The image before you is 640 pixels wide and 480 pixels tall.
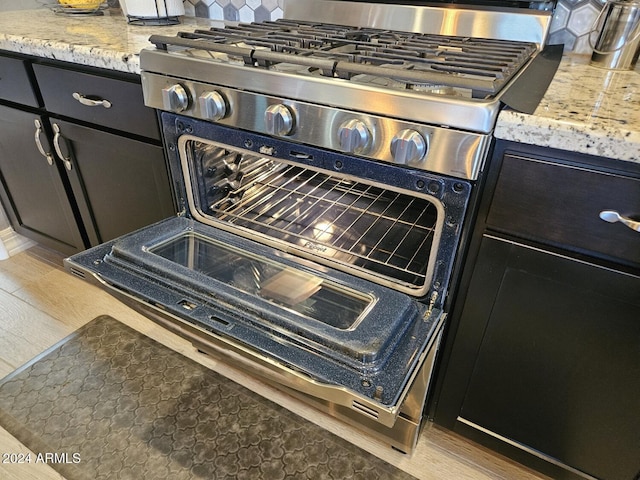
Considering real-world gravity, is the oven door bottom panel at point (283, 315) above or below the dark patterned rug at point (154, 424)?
above

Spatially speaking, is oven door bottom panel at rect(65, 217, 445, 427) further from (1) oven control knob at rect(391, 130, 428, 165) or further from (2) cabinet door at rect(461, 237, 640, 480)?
(1) oven control knob at rect(391, 130, 428, 165)

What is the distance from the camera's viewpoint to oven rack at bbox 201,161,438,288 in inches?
38.8

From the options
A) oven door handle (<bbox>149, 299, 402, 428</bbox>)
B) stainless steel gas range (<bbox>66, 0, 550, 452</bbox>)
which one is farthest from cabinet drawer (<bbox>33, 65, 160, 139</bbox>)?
oven door handle (<bbox>149, 299, 402, 428</bbox>)

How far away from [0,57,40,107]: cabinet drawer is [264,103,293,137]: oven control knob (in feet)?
3.00

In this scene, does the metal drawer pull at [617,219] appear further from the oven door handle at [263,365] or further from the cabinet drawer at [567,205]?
the oven door handle at [263,365]

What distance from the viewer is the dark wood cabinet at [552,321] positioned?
731 mm

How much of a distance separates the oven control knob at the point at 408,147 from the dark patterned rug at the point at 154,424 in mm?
831

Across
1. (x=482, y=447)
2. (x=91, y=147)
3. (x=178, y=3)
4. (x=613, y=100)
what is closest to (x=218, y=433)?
(x=482, y=447)

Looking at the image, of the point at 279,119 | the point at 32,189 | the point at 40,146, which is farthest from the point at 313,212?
the point at 32,189

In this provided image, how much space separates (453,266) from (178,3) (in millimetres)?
1258

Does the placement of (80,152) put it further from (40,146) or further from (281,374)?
(281,374)

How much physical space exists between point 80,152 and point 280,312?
97 cm

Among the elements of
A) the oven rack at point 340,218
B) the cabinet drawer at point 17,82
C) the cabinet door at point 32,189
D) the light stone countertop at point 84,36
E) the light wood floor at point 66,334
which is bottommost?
the light wood floor at point 66,334

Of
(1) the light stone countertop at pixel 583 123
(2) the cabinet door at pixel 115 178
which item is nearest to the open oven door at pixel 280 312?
(2) the cabinet door at pixel 115 178
